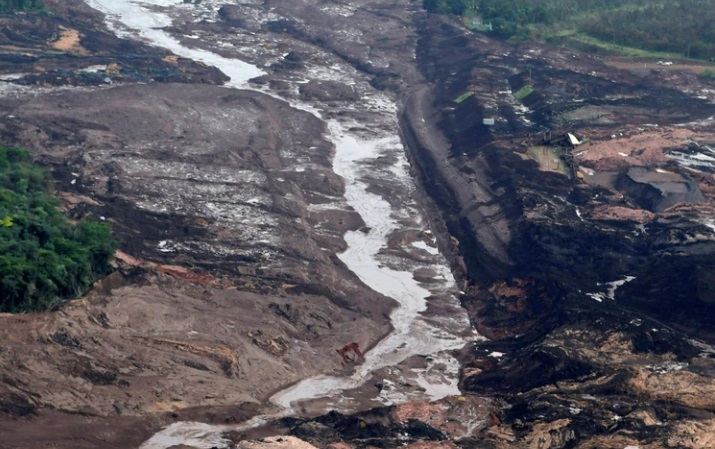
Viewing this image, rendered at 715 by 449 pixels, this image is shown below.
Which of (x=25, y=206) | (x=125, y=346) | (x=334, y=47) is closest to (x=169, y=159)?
(x=25, y=206)

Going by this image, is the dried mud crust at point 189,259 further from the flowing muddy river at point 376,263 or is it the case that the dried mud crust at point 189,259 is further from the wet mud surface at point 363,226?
the flowing muddy river at point 376,263

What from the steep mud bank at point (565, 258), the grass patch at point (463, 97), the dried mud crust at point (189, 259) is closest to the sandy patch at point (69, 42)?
the dried mud crust at point (189, 259)

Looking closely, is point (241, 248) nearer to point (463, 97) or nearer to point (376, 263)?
point (376, 263)

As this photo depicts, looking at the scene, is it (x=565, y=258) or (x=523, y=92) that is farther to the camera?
(x=523, y=92)

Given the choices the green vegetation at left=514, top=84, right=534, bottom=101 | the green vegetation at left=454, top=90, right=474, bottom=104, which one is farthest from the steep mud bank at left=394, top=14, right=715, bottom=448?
the green vegetation at left=514, top=84, right=534, bottom=101

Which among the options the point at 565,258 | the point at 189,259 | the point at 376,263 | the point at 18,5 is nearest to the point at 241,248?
the point at 189,259

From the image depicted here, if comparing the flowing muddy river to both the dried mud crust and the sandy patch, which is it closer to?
the dried mud crust

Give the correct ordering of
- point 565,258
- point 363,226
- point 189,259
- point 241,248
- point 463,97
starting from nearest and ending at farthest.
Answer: point 189,259 < point 241,248 < point 565,258 < point 363,226 < point 463,97
